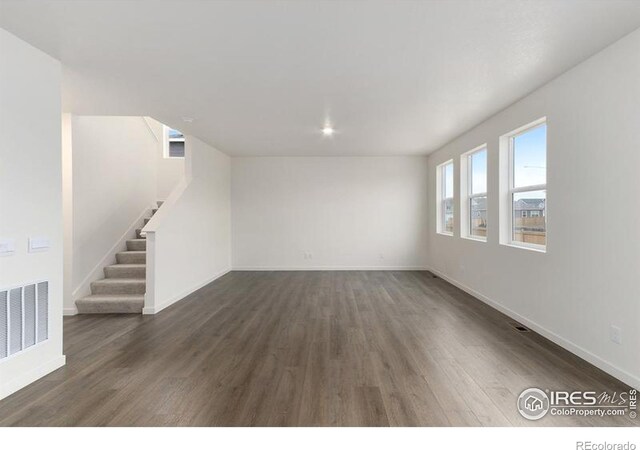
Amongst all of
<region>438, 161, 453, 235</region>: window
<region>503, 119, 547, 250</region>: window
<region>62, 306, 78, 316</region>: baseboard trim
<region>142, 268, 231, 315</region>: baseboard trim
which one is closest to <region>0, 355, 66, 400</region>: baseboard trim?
<region>142, 268, 231, 315</region>: baseboard trim

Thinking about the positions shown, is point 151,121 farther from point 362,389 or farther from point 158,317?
point 362,389

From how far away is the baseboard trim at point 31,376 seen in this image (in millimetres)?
2411

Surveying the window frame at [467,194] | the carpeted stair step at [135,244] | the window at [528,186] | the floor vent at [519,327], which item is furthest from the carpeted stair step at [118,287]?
the window frame at [467,194]

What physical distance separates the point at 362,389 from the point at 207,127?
4.28 metres

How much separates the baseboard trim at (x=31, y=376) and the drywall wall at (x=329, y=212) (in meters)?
5.16

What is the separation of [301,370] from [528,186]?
3.27 meters

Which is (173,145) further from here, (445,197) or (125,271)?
(445,197)

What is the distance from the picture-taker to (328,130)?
5387 mm

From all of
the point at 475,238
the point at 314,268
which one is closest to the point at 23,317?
the point at 475,238

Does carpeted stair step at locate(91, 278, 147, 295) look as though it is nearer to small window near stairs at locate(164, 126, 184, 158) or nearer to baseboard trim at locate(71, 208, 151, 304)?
baseboard trim at locate(71, 208, 151, 304)

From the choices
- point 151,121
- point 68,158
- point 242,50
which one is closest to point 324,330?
point 242,50

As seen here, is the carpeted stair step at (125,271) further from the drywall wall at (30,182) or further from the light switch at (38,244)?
the light switch at (38,244)

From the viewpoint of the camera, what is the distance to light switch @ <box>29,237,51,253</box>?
8.64ft

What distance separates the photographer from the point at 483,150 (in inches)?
210
